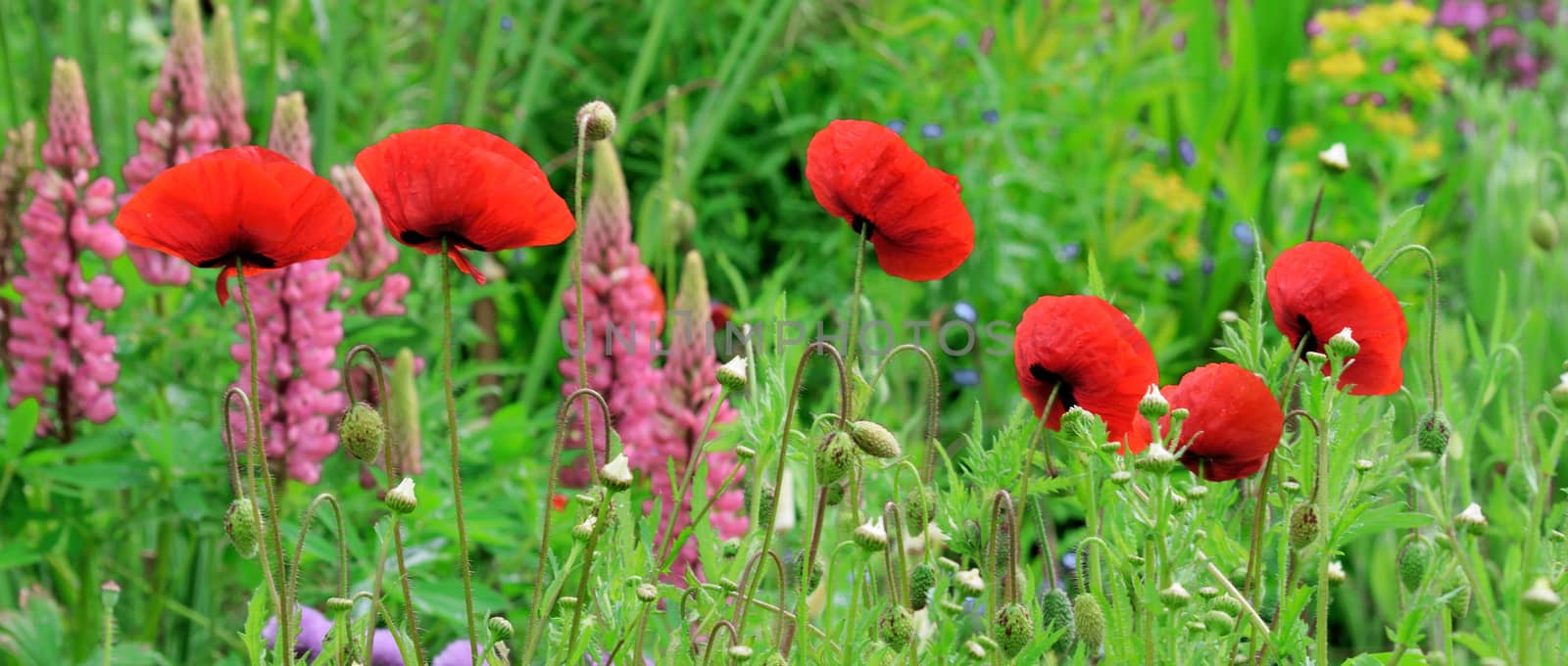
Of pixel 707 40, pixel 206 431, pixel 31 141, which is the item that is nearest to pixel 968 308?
pixel 707 40

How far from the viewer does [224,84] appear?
160 cm

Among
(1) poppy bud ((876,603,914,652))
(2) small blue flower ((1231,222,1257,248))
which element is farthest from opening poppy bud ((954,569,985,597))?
(2) small blue flower ((1231,222,1257,248))

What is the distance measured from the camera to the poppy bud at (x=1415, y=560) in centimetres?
84

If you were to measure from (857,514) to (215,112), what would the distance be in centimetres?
112

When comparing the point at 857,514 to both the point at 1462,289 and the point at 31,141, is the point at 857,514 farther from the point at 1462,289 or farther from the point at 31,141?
the point at 1462,289

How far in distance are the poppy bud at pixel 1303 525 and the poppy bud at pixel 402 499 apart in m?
0.45

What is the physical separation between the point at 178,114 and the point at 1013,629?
4.12 ft

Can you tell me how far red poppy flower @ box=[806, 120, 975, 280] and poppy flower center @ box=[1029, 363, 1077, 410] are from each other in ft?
0.23

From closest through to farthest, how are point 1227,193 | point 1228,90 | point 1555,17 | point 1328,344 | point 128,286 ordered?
point 1328,344, point 128,286, point 1227,193, point 1228,90, point 1555,17

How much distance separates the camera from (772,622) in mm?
980

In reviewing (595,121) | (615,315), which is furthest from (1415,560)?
(615,315)

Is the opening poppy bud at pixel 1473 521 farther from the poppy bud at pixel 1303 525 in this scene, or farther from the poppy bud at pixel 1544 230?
the poppy bud at pixel 1544 230

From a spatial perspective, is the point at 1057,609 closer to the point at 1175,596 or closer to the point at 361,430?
the point at 1175,596

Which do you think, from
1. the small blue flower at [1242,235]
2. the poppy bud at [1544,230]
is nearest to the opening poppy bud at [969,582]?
the poppy bud at [1544,230]
